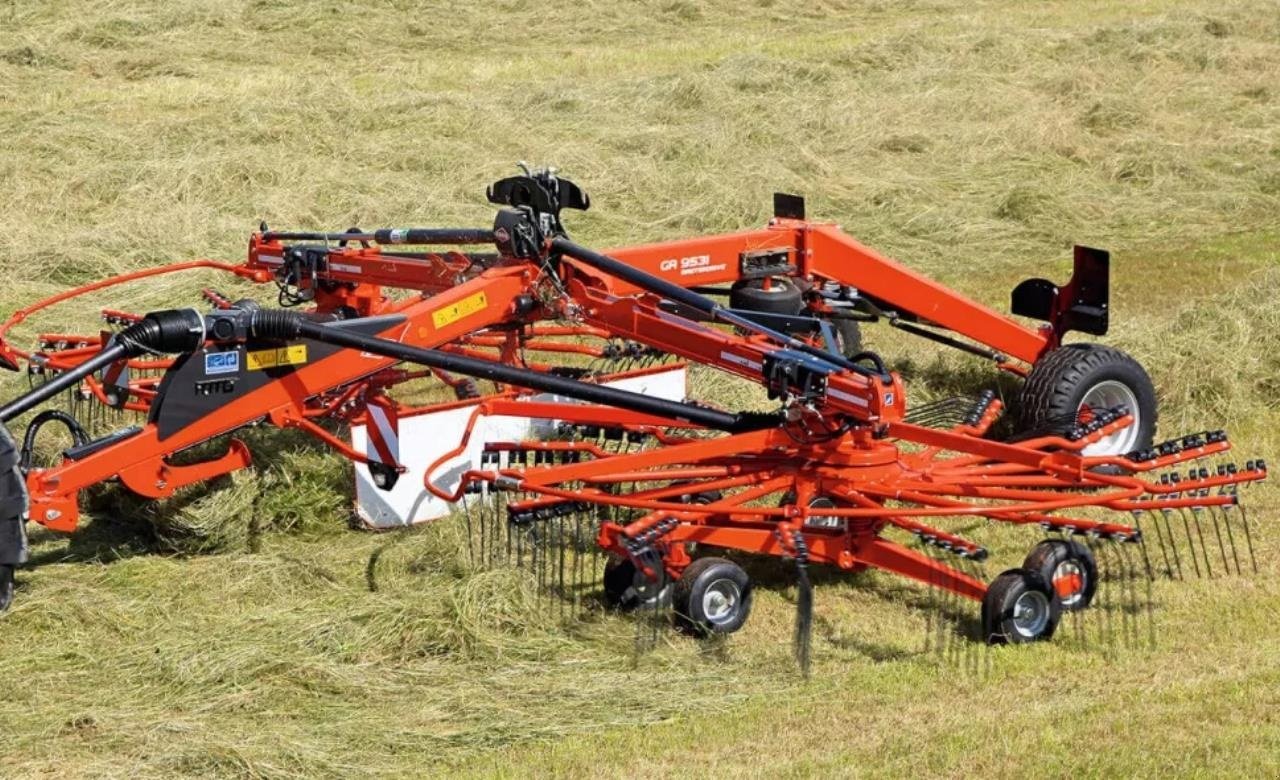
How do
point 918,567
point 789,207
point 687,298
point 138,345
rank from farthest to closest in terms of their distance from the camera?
point 789,207
point 687,298
point 918,567
point 138,345

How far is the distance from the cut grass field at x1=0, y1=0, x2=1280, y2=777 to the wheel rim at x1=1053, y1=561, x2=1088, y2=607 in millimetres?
263

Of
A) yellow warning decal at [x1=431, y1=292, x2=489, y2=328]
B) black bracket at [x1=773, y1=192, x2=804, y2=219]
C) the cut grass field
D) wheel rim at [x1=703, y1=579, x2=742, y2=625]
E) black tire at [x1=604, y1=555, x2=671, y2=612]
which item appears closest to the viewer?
the cut grass field

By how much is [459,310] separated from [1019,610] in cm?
262

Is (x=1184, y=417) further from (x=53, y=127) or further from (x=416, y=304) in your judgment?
(x=53, y=127)

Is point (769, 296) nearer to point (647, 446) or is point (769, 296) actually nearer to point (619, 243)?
point (647, 446)

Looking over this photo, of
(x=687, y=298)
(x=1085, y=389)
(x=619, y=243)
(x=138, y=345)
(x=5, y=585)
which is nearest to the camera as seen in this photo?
(x=138, y=345)

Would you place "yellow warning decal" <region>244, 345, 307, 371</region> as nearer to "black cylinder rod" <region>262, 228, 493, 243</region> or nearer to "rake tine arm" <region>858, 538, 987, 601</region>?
"black cylinder rod" <region>262, 228, 493, 243</region>

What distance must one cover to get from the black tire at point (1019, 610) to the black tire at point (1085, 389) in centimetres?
193

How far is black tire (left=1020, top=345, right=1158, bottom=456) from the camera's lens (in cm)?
837

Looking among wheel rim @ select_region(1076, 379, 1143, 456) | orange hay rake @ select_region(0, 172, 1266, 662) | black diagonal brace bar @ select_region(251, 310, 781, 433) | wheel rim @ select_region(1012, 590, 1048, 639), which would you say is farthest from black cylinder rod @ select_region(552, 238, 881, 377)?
wheel rim @ select_region(1076, 379, 1143, 456)

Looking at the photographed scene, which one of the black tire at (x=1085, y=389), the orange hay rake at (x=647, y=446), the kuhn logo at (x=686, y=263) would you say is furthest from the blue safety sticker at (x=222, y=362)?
the black tire at (x=1085, y=389)

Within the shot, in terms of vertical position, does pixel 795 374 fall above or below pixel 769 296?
below

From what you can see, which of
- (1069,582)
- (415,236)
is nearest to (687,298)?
(1069,582)

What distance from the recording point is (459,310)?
714cm
